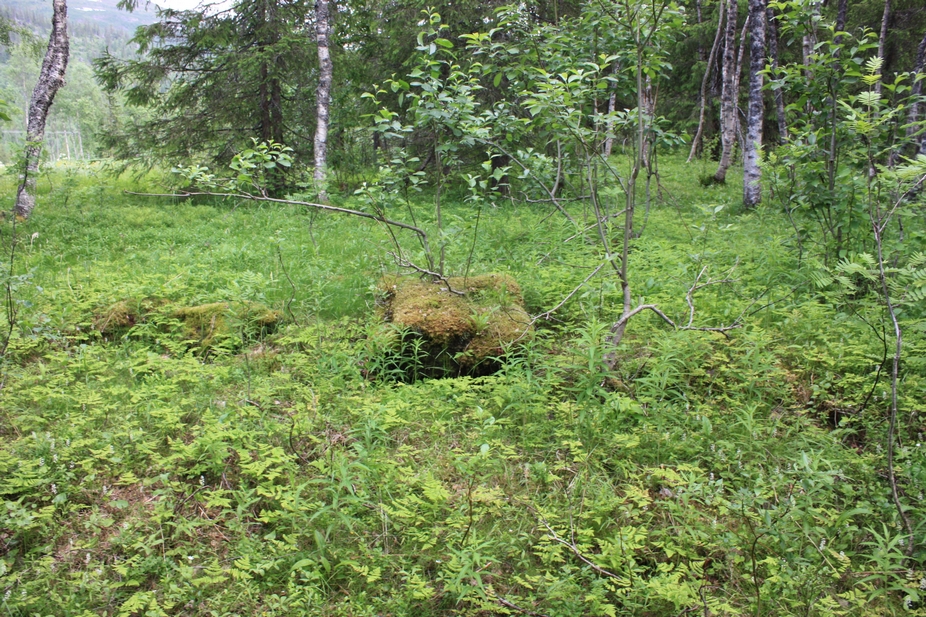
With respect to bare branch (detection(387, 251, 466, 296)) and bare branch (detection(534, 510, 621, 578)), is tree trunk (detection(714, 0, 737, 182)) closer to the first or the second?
bare branch (detection(387, 251, 466, 296))

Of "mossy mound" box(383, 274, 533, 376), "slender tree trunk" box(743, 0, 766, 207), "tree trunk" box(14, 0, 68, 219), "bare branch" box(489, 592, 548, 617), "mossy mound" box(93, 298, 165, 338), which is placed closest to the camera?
"bare branch" box(489, 592, 548, 617)

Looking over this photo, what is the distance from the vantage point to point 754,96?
418 inches

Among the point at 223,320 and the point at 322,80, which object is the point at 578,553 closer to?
the point at 223,320

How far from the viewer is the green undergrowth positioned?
2.51 m

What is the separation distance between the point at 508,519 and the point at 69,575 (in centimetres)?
222

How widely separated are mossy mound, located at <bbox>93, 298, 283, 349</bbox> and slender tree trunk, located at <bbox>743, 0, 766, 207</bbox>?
28.3ft

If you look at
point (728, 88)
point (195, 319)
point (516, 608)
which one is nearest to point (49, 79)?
point (195, 319)

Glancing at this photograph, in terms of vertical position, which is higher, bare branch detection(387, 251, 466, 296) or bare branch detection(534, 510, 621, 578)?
bare branch detection(387, 251, 466, 296)

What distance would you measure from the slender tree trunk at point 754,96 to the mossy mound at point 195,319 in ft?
28.3

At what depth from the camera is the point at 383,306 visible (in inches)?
218

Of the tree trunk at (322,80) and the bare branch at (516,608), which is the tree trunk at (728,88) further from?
the bare branch at (516,608)

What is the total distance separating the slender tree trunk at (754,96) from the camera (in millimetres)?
9945

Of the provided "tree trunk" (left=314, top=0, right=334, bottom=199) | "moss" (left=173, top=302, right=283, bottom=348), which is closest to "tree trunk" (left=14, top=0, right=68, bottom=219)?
"tree trunk" (left=314, top=0, right=334, bottom=199)

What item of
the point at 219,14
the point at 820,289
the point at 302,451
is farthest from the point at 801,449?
the point at 219,14
